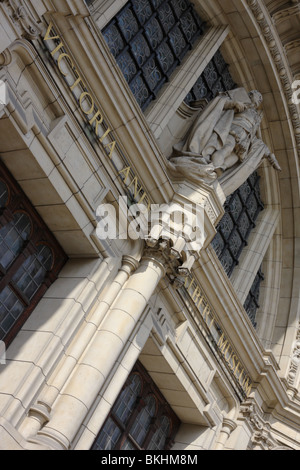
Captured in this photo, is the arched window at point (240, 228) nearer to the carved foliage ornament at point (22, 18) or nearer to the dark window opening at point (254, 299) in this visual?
the dark window opening at point (254, 299)

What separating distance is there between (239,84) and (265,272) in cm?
558

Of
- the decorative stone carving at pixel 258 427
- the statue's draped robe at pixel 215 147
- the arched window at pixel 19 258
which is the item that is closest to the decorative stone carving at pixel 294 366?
the decorative stone carving at pixel 258 427

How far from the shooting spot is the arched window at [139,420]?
42.7 ft

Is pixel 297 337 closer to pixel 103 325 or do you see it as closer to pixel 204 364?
pixel 204 364

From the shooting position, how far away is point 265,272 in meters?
20.1

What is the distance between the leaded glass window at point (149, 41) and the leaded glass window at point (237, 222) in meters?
4.24

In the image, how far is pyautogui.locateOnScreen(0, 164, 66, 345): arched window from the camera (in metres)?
10.6

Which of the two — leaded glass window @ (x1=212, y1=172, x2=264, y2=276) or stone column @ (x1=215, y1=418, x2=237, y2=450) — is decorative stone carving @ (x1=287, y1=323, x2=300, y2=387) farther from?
stone column @ (x1=215, y1=418, x2=237, y2=450)

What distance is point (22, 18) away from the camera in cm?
947

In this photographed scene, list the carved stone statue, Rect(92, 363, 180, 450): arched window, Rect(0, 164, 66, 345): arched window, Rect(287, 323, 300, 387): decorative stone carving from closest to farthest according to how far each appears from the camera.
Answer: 1. Rect(0, 164, 66, 345): arched window
2. Rect(92, 363, 180, 450): arched window
3. the carved stone statue
4. Rect(287, 323, 300, 387): decorative stone carving

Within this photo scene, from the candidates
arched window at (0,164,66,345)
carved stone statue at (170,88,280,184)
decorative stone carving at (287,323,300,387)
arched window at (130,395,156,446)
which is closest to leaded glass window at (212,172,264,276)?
carved stone statue at (170,88,280,184)

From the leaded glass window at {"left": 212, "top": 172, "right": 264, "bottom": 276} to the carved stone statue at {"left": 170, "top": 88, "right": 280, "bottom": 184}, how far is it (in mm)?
2361

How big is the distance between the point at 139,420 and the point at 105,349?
12.5 feet

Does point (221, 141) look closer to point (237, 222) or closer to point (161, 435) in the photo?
point (237, 222)
